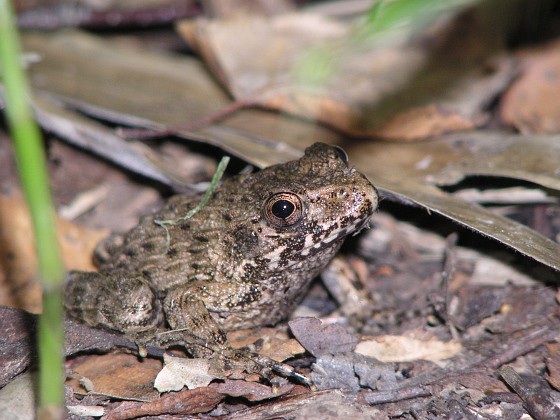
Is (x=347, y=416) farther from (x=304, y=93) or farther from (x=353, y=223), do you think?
(x=304, y=93)

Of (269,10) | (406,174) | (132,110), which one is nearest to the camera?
(406,174)

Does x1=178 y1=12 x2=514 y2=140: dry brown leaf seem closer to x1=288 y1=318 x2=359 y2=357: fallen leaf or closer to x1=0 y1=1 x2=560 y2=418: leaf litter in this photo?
Answer: x1=0 y1=1 x2=560 y2=418: leaf litter

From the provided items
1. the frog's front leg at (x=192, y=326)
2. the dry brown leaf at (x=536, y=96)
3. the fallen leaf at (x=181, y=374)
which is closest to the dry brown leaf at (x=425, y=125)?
the dry brown leaf at (x=536, y=96)

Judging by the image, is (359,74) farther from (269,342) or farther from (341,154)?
(269,342)

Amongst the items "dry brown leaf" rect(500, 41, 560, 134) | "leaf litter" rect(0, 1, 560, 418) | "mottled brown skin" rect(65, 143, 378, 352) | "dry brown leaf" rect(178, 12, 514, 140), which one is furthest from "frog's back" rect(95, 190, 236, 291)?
"dry brown leaf" rect(500, 41, 560, 134)

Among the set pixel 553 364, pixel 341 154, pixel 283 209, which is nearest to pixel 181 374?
pixel 283 209

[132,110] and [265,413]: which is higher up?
[132,110]

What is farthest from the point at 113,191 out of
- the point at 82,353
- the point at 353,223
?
the point at 353,223
